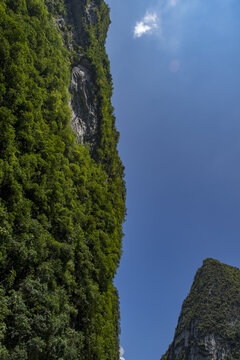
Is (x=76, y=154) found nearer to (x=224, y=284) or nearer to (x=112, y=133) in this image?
(x=112, y=133)

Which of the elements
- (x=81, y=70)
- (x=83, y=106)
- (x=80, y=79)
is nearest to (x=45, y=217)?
(x=83, y=106)

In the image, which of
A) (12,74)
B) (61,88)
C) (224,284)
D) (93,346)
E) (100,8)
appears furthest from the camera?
(224,284)

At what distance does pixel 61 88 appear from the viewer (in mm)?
18594

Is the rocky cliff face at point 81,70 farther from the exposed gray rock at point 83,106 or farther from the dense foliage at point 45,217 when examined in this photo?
the dense foliage at point 45,217

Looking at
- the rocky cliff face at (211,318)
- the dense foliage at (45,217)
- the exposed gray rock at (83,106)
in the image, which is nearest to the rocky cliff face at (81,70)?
the exposed gray rock at (83,106)

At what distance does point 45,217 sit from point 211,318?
54356mm

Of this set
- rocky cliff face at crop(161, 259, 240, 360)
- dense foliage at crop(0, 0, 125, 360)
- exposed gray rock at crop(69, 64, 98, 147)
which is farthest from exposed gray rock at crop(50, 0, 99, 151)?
rocky cliff face at crop(161, 259, 240, 360)

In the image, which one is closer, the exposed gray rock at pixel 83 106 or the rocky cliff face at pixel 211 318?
the exposed gray rock at pixel 83 106

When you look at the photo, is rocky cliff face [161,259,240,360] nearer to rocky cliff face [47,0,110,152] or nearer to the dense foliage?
the dense foliage

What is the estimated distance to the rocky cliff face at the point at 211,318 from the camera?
4919 cm

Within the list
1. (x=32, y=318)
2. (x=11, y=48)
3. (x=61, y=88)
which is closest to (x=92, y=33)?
(x=61, y=88)

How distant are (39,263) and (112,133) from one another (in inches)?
742

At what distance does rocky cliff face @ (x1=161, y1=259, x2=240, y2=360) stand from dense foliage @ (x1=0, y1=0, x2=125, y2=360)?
124 ft

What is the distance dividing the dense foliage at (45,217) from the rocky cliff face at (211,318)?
37.8 meters
